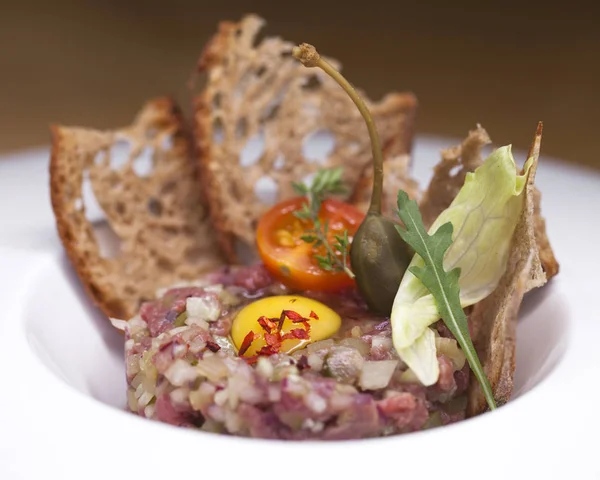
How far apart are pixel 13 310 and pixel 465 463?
1.83 meters

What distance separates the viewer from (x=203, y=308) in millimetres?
2566

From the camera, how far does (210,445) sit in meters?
1.90

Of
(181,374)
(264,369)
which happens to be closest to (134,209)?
(181,374)

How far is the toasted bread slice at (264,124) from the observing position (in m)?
3.54

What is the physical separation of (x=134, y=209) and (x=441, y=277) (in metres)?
1.74

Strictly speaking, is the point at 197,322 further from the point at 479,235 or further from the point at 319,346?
the point at 479,235

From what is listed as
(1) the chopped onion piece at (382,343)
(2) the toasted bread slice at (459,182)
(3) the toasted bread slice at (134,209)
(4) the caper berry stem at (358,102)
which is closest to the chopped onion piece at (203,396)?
(1) the chopped onion piece at (382,343)

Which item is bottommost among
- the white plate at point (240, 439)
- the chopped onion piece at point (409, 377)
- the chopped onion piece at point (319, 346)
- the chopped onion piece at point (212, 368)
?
the white plate at point (240, 439)

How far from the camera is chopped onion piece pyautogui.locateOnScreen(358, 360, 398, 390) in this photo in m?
2.09

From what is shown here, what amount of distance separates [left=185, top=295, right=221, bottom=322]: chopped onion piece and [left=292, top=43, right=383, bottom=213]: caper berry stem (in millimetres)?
668

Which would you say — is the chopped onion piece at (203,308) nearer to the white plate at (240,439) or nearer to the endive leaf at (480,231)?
the white plate at (240,439)

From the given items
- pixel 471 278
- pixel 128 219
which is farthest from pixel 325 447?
pixel 128 219

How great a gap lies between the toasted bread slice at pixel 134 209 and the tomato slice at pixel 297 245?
2.40 feet

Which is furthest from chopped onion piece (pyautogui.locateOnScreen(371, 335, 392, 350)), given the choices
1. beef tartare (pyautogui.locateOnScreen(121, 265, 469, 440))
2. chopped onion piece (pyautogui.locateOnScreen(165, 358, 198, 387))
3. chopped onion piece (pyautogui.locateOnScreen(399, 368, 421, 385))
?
chopped onion piece (pyautogui.locateOnScreen(165, 358, 198, 387))
